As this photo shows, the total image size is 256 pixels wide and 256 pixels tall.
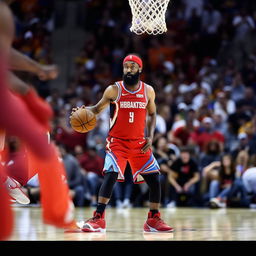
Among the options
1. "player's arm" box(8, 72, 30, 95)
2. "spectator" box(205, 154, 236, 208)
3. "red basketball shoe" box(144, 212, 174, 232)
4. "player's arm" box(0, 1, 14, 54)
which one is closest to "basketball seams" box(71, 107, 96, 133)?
"red basketball shoe" box(144, 212, 174, 232)

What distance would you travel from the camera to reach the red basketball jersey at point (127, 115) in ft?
23.7

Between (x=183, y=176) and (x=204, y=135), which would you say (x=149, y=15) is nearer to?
(x=183, y=176)

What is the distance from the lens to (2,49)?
4359 millimetres

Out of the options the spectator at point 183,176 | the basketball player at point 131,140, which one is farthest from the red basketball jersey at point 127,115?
the spectator at point 183,176

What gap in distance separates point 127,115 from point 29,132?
2920mm

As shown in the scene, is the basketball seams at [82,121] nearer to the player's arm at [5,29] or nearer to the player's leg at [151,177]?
the player's leg at [151,177]

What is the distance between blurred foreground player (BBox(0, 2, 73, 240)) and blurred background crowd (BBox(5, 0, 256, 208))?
5442 millimetres

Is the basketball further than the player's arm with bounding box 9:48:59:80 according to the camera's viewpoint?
Yes

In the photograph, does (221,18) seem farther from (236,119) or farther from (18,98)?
(18,98)

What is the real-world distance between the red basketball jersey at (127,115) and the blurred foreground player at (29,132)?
8.18ft

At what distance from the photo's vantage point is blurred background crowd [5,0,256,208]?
13617mm

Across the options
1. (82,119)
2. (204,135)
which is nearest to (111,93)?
(82,119)

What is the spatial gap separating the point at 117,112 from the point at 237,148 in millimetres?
6899

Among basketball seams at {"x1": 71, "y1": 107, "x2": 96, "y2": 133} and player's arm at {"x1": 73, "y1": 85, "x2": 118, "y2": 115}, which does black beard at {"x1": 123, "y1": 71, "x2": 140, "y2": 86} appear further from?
basketball seams at {"x1": 71, "y1": 107, "x2": 96, "y2": 133}
